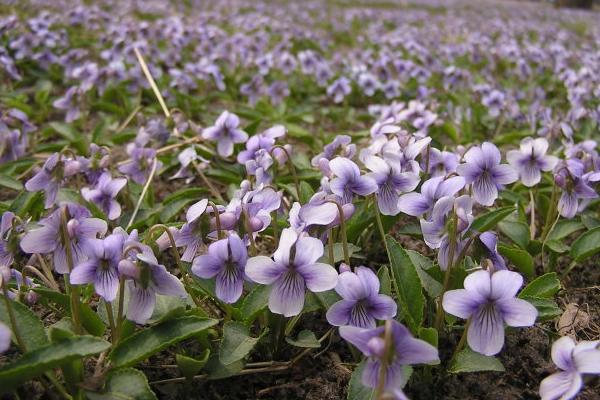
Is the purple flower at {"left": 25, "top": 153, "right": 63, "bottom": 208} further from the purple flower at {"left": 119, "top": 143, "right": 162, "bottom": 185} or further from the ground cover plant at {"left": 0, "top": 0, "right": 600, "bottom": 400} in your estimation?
the purple flower at {"left": 119, "top": 143, "right": 162, "bottom": 185}

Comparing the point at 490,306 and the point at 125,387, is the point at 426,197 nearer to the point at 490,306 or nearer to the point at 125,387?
the point at 490,306

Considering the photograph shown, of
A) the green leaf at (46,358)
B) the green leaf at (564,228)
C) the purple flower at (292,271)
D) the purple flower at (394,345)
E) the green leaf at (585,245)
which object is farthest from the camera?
the green leaf at (564,228)

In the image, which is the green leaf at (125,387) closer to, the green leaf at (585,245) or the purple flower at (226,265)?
the purple flower at (226,265)

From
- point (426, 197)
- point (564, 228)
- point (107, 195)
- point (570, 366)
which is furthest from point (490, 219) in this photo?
point (107, 195)

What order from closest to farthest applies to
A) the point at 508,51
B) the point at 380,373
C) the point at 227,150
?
the point at 380,373
the point at 227,150
the point at 508,51

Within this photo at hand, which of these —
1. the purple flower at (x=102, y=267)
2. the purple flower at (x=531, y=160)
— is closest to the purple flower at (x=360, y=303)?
the purple flower at (x=102, y=267)

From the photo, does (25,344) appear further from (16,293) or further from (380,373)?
(380,373)

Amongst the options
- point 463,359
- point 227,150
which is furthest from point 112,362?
point 227,150
